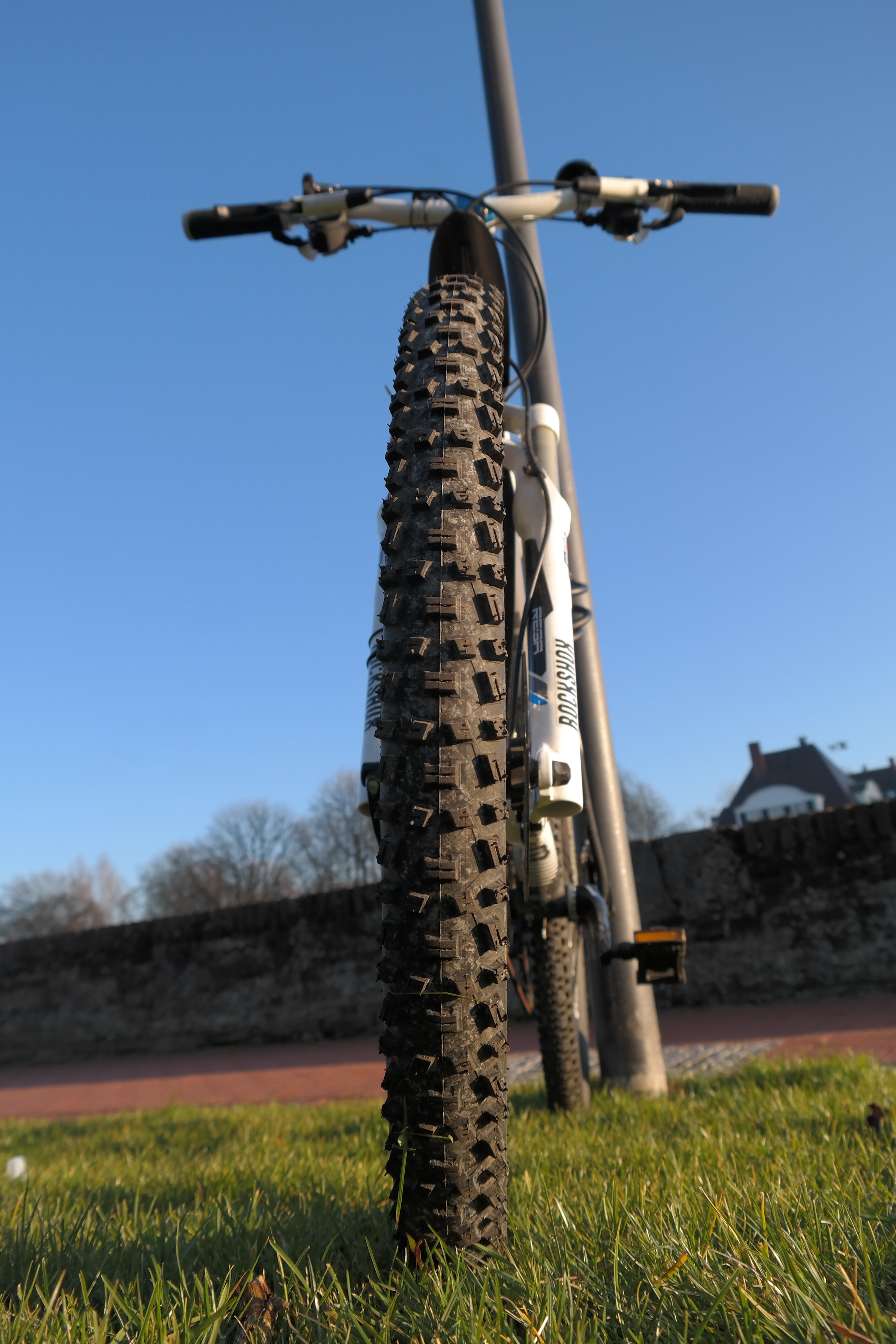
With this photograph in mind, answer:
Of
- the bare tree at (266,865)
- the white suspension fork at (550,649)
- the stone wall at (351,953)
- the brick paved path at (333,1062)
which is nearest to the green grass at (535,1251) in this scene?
the white suspension fork at (550,649)

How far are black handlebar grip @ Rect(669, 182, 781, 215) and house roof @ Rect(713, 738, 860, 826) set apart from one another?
44.2 meters

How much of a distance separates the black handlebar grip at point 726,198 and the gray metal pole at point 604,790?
2.40 ft

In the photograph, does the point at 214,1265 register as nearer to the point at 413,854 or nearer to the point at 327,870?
the point at 413,854

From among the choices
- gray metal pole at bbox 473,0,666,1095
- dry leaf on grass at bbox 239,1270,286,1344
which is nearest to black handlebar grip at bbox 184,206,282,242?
gray metal pole at bbox 473,0,666,1095

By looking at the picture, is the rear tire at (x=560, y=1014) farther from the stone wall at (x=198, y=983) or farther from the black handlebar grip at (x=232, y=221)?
the stone wall at (x=198, y=983)

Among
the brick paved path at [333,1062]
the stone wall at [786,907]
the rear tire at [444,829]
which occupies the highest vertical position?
the rear tire at [444,829]

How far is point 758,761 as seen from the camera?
46.6 metres

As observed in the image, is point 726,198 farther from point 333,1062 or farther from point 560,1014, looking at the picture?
point 333,1062

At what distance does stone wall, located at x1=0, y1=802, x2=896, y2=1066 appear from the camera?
8.24m

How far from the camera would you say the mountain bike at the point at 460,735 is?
127 cm

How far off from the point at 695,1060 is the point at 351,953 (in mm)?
6285

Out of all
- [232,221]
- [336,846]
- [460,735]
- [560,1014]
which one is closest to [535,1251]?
[460,735]

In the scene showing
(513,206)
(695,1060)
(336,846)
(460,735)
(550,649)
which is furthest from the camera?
(336,846)

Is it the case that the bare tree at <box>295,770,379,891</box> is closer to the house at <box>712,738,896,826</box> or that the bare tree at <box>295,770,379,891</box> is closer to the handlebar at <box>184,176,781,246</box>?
the house at <box>712,738,896,826</box>
